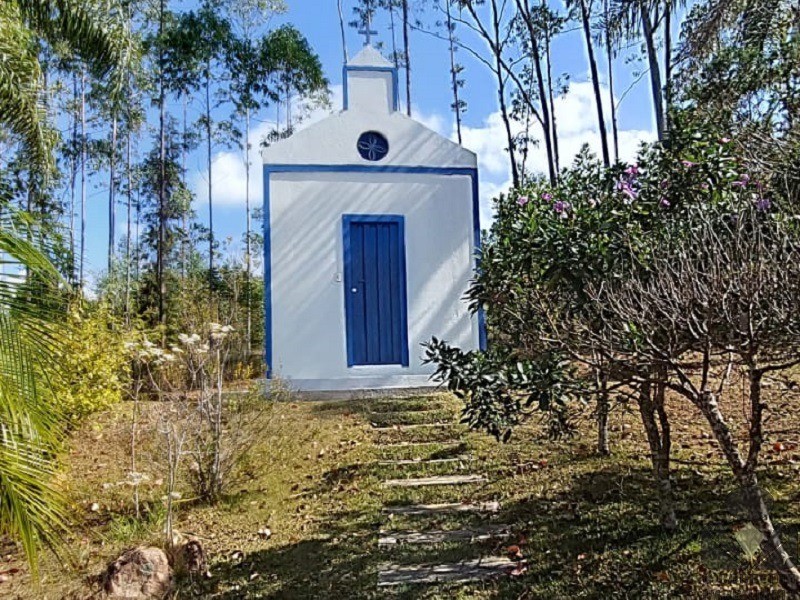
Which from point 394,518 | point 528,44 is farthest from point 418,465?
point 528,44

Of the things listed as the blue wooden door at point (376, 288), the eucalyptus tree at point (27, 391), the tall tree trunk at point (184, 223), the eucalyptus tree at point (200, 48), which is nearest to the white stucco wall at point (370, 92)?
the blue wooden door at point (376, 288)

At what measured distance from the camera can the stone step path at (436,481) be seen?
4.98 meters

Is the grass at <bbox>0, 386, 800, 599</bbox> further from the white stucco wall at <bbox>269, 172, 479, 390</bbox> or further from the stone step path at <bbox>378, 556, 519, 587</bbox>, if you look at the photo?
the white stucco wall at <bbox>269, 172, 479, 390</bbox>

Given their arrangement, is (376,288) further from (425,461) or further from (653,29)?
(653,29)

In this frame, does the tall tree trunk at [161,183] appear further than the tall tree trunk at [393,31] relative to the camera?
No

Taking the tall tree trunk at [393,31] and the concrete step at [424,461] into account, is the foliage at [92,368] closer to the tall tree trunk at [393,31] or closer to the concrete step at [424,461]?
the concrete step at [424,461]

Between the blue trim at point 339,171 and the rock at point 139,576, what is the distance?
4325 mm

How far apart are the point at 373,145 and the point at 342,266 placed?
185 centimetres

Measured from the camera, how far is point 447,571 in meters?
3.60

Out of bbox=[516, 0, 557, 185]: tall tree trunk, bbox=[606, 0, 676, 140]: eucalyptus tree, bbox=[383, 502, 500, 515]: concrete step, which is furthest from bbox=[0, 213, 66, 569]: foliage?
bbox=[516, 0, 557, 185]: tall tree trunk

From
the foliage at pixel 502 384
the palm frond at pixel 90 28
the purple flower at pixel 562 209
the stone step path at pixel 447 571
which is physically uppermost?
the palm frond at pixel 90 28

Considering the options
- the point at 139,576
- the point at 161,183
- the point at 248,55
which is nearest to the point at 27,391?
the point at 139,576

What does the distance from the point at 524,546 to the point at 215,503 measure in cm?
269

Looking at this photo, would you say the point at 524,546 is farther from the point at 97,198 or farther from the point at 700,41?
the point at 97,198
